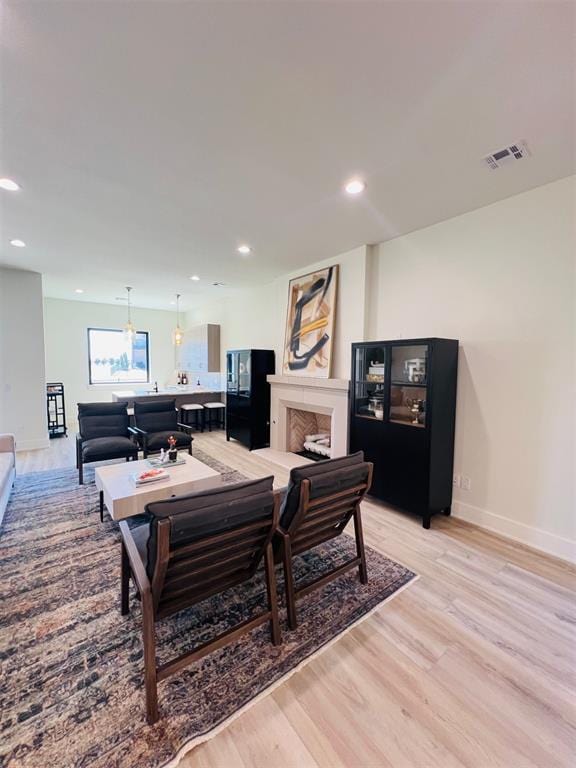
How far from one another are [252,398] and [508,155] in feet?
14.4

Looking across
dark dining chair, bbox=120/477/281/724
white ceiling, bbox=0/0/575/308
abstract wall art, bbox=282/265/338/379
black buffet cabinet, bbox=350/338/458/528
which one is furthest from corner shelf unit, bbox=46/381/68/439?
black buffet cabinet, bbox=350/338/458/528

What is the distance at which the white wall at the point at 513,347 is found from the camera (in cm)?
257

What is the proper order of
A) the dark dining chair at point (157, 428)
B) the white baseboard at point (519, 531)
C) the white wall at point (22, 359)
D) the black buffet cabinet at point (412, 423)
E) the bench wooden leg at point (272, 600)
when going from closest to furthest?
the bench wooden leg at point (272, 600) < the white baseboard at point (519, 531) < the black buffet cabinet at point (412, 423) < the dark dining chair at point (157, 428) < the white wall at point (22, 359)

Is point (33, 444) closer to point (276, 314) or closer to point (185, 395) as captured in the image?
point (185, 395)

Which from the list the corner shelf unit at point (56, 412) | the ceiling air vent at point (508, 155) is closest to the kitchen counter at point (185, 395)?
the corner shelf unit at point (56, 412)

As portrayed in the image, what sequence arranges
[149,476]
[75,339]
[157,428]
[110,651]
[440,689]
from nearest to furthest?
[440,689] < [110,651] < [149,476] < [157,428] < [75,339]

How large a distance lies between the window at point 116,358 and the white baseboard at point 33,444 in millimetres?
2967

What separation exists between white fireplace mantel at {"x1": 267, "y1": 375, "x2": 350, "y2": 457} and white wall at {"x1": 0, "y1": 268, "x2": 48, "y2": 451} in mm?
3971

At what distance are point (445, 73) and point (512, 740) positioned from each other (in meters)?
3.04

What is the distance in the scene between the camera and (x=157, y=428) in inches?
188

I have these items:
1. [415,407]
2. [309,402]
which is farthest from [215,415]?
[415,407]

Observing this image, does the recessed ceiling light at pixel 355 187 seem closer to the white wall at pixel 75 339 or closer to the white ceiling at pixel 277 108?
the white ceiling at pixel 277 108

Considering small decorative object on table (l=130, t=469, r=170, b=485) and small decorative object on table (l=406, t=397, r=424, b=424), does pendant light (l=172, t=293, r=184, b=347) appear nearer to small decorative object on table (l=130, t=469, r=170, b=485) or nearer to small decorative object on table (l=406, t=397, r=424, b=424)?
small decorative object on table (l=130, t=469, r=170, b=485)

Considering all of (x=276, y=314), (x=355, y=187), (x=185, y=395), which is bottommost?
(x=185, y=395)
